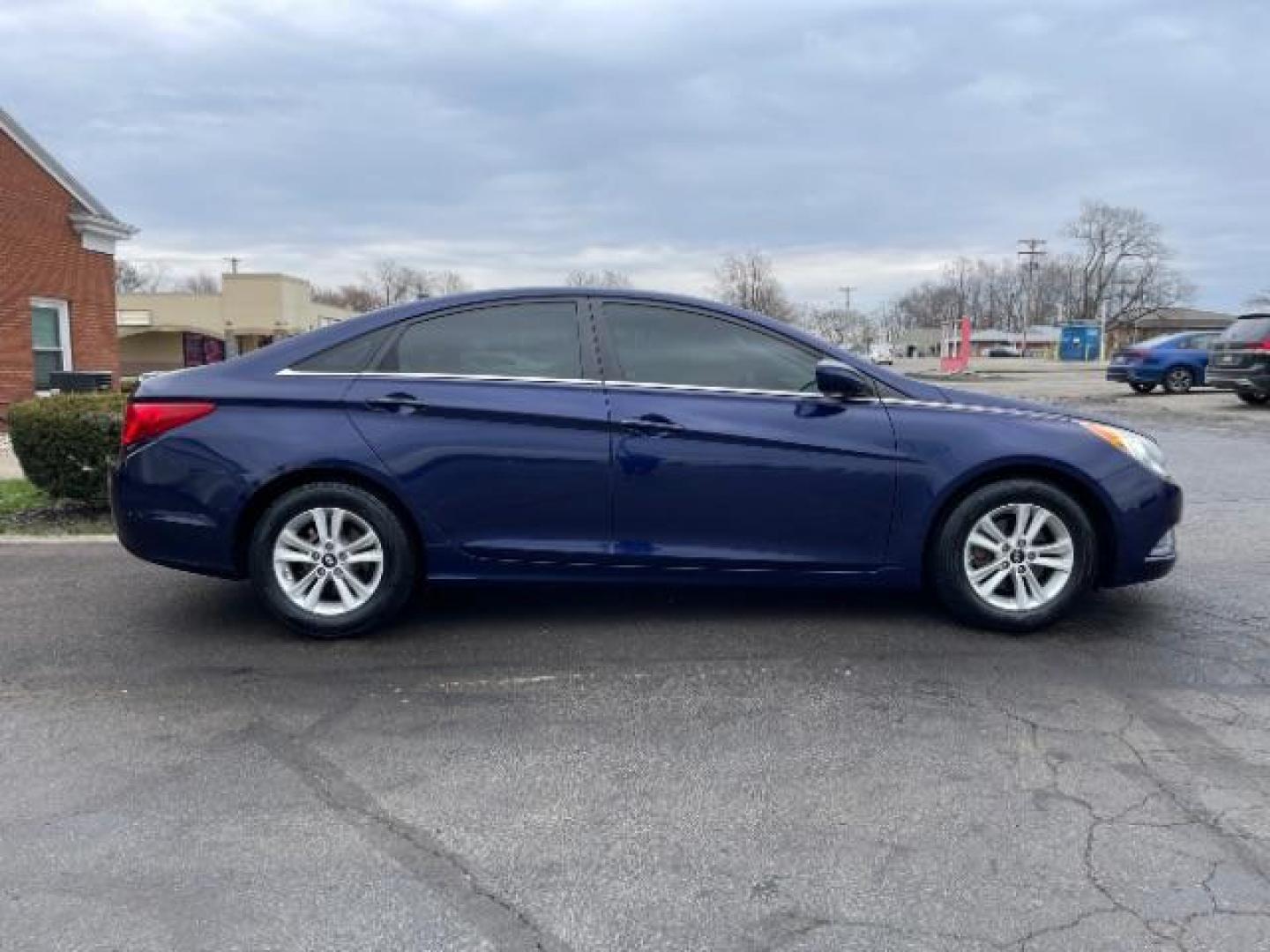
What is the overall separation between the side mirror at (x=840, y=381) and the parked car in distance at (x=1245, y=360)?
17.0m

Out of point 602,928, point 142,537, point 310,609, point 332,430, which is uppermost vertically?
point 332,430

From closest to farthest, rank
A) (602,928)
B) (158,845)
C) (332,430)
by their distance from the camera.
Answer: (602,928) < (158,845) < (332,430)

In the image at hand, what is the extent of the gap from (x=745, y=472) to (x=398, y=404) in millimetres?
1639

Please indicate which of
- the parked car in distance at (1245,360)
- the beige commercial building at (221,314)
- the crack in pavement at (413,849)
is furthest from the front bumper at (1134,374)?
the beige commercial building at (221,314)

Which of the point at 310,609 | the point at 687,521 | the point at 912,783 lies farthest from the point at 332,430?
the point at 912,783

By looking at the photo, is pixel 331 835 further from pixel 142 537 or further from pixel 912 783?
pixel 142 537

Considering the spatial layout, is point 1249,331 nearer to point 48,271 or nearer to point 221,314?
point 48,271

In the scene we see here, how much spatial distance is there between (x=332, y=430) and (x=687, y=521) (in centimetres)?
168

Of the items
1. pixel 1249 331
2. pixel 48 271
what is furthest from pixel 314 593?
pixel 1249 331

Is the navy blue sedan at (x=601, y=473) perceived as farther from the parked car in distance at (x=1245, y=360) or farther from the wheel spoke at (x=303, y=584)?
the parked car in distance at (x=1245, y=360)

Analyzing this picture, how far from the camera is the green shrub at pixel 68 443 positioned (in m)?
7.19

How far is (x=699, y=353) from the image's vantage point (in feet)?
15.6

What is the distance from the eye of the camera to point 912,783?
328cm

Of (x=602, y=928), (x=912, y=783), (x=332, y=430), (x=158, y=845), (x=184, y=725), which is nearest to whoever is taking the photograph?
(x=602, y=928)
